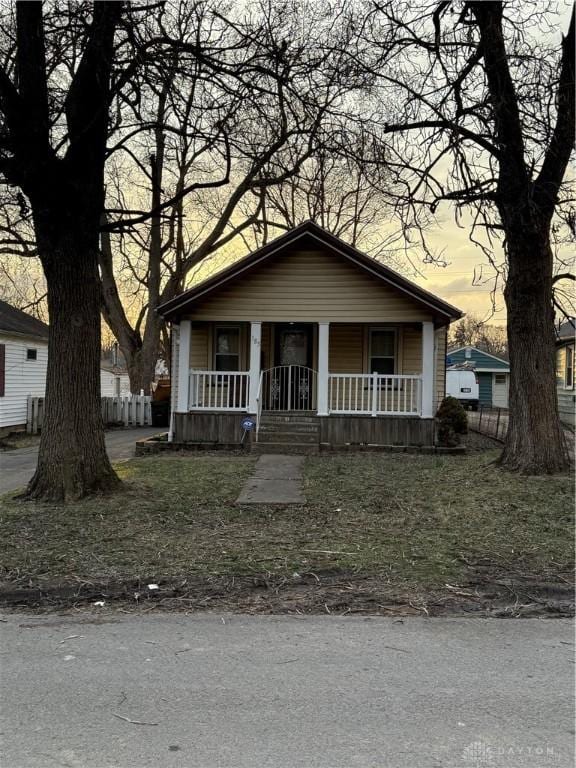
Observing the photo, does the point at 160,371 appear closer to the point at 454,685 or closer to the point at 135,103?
the point at 135,103

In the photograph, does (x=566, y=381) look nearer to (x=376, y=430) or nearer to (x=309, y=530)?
(x=376, y=430)

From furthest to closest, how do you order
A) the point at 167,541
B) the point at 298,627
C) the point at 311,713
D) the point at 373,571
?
the point at 167,541 < the point at 373,571 < the point at 298,627 < the point at 311,713

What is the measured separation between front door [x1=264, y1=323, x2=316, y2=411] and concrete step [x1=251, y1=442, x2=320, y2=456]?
2455 millimetres

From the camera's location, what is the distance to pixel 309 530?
22.6ft

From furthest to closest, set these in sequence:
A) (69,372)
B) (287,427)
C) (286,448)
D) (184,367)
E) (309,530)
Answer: (184,367) → (287,427) → (286,448) → (69,372) → (309,530)

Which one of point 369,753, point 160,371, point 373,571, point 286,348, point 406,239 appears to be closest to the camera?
point 369,753

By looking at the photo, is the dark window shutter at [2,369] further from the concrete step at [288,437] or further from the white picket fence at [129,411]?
the concrete step at [288,437]

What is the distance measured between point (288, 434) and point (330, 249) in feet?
14.4

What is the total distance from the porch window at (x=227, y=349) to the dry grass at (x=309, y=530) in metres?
6.92

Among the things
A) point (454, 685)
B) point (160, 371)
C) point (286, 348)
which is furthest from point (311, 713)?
point (160, 371)

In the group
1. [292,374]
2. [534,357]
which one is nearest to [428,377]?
[292,374]

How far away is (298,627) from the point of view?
14.4 ft

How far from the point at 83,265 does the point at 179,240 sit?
22674mm

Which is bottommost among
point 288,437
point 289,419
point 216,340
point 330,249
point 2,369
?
point 288,437
